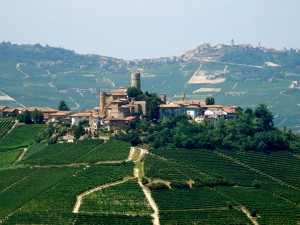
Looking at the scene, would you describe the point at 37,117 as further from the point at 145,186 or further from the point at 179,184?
Answer: the point at 179,184

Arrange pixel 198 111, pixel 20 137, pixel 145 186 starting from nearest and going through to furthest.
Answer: pixel 145 186 < pixel 20 137 < pixel 198 111

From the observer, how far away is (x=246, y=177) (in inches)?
2987

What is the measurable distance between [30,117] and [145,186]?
34.3 meters

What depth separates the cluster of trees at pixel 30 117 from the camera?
99125 mm

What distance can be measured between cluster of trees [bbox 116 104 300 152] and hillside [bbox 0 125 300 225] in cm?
139

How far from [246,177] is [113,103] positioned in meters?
22.7

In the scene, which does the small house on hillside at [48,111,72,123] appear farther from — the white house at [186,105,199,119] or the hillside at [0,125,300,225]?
the white house at [186,105,199,119]

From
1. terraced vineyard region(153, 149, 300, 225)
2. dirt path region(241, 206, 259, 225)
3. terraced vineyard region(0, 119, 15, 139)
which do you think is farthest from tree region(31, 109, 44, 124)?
dirt path region(241, 206, 259, 225)

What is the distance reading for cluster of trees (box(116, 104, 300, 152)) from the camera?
83.6 m

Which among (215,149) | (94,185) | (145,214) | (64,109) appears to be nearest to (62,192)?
(94,185)

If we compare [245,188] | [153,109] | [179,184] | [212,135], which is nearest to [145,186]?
[179,184]

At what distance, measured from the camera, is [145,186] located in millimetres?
69000

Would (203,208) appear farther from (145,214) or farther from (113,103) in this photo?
(113,103)

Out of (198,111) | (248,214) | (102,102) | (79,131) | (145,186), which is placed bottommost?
(248,214)
